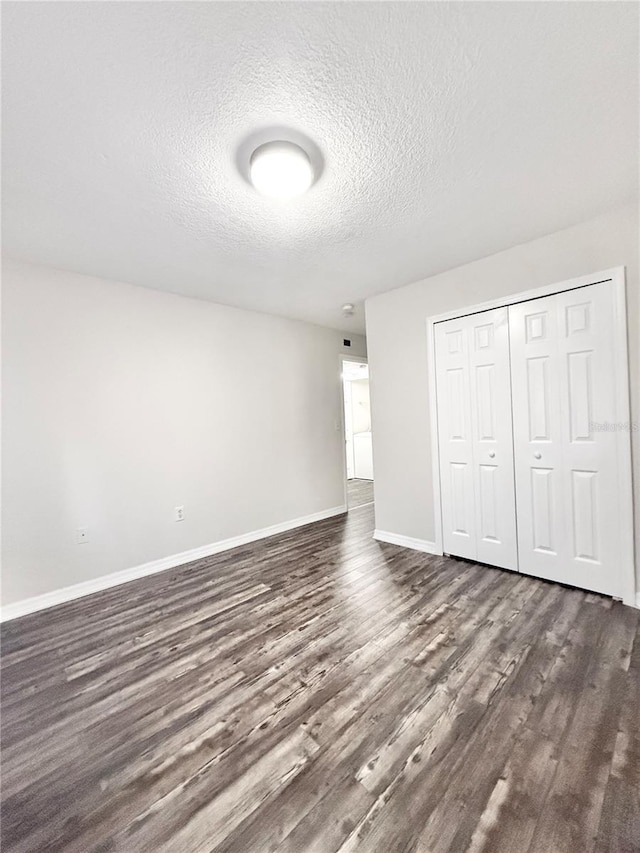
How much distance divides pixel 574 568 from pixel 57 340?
14.0ft

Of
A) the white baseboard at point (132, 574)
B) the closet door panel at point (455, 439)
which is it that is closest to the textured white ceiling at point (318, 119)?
the closet door panel at point (455, 439)

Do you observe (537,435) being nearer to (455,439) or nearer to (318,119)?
(455,439)

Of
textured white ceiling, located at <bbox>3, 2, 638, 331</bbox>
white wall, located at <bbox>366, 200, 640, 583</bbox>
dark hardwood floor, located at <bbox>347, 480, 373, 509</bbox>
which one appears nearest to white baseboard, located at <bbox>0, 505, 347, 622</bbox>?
dark hardwood floor, located at <bbox>347, 480, 373, 509</bbox>

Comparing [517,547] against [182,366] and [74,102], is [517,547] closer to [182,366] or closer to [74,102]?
[182,366]

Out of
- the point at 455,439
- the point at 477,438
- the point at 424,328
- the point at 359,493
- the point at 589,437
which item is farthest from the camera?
the point at 359,493

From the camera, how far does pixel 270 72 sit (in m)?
1.28

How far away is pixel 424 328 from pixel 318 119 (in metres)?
2.09

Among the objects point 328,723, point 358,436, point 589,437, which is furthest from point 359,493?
point 328,723

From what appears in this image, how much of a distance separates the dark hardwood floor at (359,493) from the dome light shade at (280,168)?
4.28 m

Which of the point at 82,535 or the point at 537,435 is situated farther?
the point at 82,535

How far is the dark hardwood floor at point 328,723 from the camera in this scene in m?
1.11

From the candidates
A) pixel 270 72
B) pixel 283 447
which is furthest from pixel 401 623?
pixel 270 72

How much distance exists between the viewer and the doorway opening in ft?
21.8

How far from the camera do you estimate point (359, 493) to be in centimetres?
619
